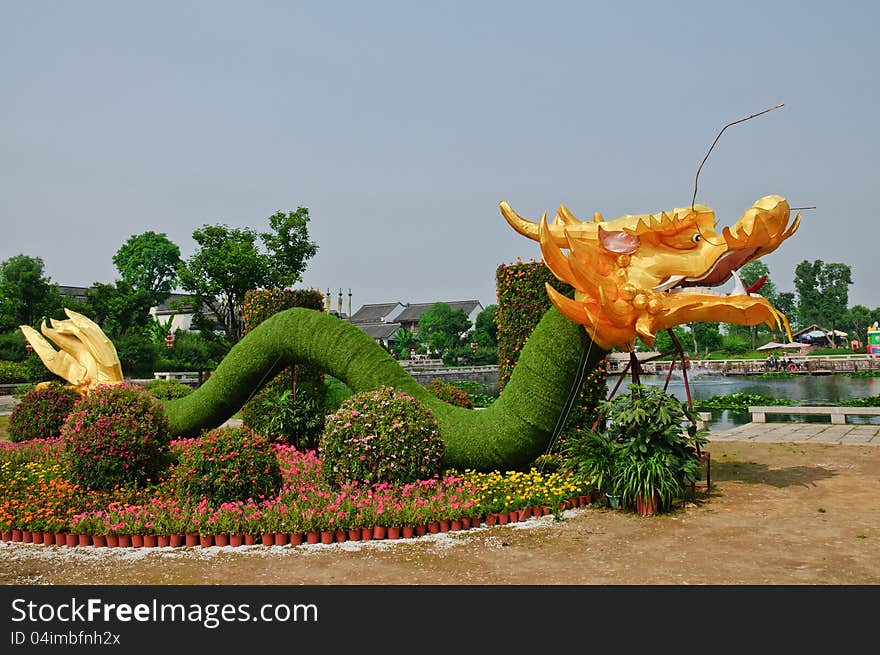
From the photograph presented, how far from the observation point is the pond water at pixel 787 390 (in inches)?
684

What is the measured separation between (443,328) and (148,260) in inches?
932

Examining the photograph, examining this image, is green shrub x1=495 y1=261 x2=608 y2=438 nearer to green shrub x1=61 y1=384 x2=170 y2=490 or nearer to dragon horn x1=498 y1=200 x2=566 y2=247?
dragon horn x1=498 y1=200 x2=566 y2=247

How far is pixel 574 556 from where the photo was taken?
5418 mm

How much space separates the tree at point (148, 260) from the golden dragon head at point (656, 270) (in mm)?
50751

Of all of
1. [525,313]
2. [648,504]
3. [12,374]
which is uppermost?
[525,313]

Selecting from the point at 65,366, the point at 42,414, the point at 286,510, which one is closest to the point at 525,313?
the point at 286,510

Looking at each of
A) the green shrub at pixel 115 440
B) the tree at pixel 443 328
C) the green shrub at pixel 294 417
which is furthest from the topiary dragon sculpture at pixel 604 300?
the tree at pixel 443 328

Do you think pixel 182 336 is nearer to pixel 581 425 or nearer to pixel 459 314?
pixel 459 314

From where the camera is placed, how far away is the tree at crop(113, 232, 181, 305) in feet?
174

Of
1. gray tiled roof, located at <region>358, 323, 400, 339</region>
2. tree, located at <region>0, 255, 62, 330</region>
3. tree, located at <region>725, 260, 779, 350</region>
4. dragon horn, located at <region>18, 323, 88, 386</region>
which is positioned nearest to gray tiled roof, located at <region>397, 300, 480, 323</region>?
gray tiled roof, located at <region>358, 323, 400, 339</region>

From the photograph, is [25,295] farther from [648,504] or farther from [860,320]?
[860,320]

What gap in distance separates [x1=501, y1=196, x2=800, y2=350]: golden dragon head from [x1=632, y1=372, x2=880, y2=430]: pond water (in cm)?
953
